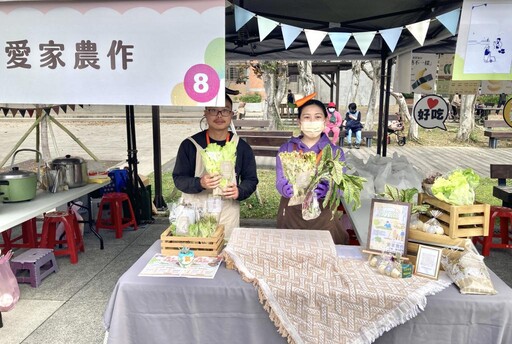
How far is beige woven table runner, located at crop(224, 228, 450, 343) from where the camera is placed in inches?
75.6

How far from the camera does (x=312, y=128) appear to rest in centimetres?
286

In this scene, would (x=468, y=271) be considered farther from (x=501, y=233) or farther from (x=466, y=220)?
(x=501, y=233)

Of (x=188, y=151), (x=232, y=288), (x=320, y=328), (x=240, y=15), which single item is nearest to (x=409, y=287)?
(x=320, y=328)

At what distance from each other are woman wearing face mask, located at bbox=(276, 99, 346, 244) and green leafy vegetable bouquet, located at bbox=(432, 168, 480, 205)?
0.70 m

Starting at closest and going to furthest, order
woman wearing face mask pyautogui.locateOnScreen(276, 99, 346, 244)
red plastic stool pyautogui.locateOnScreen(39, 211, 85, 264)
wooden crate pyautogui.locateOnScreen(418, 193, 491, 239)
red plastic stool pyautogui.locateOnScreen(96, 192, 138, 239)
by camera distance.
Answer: wooden crate pyautogui.locateOnScreen(418, 193, 491, 239)
woman wearing face mask pyautogui.locateOnScreen(276, 99, 346, 244)
red plastic stool pyautogui.locateOnScreen(39, 211, 85, 264)
red plastic stool pyautogui.locateOnScreen(96, 192, 138, 239)

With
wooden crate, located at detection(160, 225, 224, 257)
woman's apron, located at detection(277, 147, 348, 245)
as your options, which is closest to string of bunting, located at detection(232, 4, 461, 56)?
woman's apron, located at detection(277, 147, 348, 245)

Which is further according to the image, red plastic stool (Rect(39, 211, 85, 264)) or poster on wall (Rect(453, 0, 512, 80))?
red plastic stool (Rect(39, 211, 85, 264))

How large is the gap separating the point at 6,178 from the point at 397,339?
367cm

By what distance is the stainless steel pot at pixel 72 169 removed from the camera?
14.9 feet

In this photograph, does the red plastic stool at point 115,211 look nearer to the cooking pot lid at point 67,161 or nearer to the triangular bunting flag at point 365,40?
the cooking pot lid at point 67,161

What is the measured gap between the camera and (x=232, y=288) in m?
2.06

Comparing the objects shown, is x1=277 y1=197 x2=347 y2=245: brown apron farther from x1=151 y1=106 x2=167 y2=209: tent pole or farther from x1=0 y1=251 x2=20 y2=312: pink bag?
x1=151 y1=106 x2=167 y2=209: tent pole

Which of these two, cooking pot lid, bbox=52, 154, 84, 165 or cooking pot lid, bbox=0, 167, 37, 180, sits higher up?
cooking pot lid, bbox=52, 154, 84, 165

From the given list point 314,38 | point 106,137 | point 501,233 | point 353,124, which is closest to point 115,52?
point 314,38
